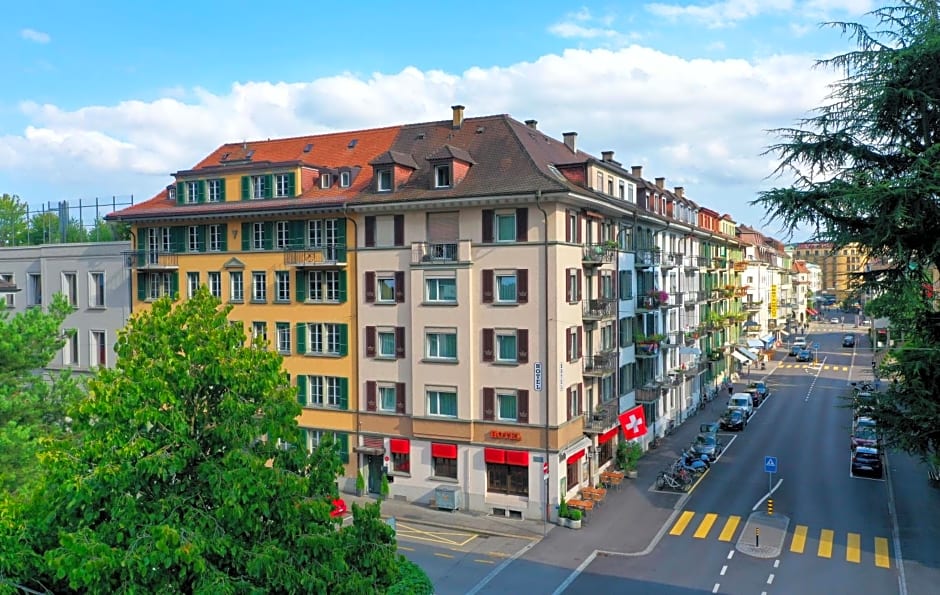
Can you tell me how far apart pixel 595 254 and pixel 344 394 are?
14.8 metres

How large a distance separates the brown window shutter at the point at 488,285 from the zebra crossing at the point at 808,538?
13.1 m

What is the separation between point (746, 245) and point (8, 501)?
84107 mm

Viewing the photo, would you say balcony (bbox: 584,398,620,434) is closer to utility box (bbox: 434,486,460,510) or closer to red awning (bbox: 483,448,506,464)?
red awning (bbox: 483,448,506,464)

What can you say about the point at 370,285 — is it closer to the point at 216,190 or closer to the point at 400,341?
the point at 400,341

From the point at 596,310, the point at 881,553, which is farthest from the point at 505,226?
the point at 881,553

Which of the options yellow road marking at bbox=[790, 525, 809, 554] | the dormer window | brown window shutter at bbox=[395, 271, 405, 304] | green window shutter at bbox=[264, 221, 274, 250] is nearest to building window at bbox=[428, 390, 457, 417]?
brown window shutter at bbox=[395, 271, 405, 304]

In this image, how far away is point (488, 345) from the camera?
34656 mm

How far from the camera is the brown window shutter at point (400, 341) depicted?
3662 cm

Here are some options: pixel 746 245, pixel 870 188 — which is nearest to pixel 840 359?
pixel 746 245

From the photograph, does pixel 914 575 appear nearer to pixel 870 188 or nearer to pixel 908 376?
pixel 908 376

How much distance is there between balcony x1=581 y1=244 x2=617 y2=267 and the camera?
3656cm

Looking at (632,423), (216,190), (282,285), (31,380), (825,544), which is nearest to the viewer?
(31,380)

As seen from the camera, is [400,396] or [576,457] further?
[400,396]

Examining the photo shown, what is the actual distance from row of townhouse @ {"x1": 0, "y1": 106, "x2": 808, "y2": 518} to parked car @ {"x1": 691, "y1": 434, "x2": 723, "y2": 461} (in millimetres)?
4074
